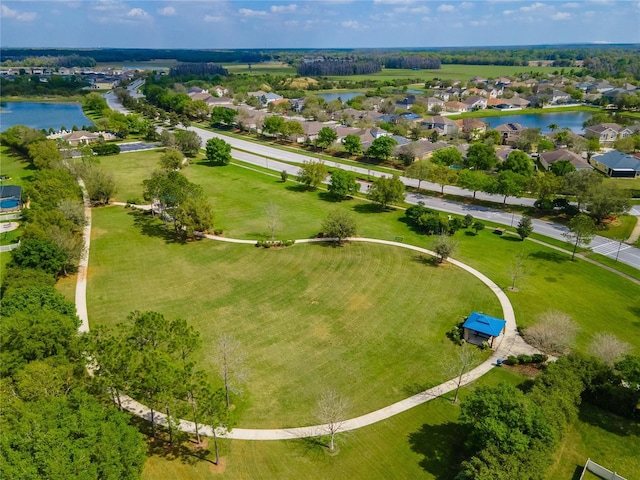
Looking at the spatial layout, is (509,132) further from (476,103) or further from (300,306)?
(300,306)

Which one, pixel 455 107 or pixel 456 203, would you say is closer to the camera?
pixel 456 203

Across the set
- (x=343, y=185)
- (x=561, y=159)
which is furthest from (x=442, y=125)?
(x=343, y=185)

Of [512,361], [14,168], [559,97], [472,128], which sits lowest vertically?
[512,361]

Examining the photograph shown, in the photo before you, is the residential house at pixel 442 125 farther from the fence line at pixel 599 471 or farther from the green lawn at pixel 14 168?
the fence line at pixel 599 471

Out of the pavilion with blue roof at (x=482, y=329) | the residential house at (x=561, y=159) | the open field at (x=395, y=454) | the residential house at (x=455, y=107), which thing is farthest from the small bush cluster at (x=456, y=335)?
the residential house at (x=455, y=107)

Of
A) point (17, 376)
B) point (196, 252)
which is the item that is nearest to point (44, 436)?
point (17, 376)

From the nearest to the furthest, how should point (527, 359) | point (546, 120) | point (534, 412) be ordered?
point (534, 412)
point (527, 359)
point (546, 120)

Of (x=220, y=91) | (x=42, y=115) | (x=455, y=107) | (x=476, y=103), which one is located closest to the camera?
(x=42, y=115)

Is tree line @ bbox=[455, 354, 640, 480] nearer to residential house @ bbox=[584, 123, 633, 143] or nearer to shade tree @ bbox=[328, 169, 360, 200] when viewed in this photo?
shade tree @ bbox=[328, 169, 360, 200]
